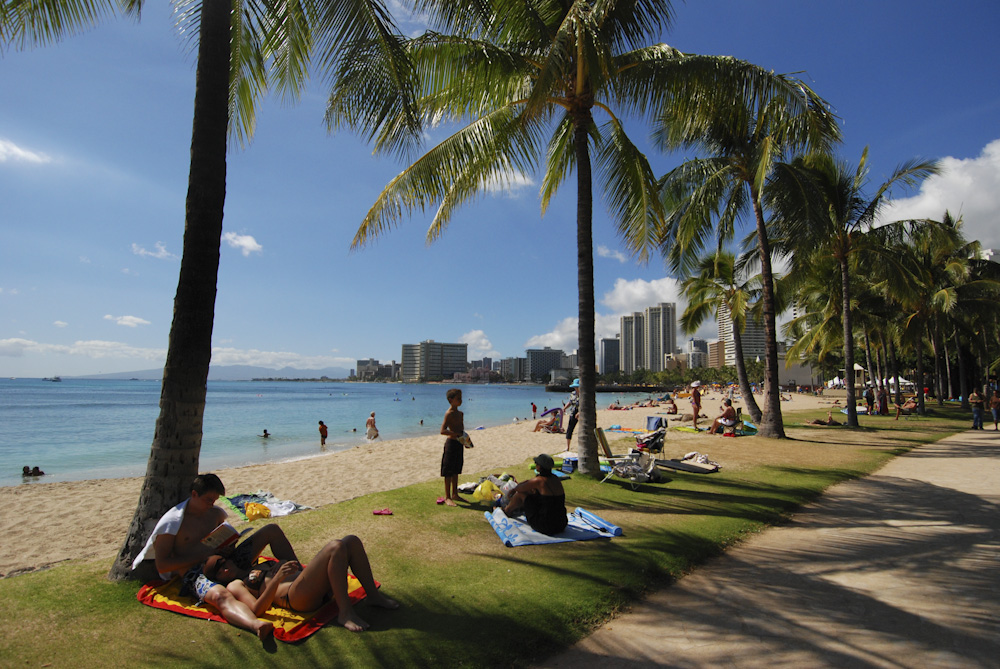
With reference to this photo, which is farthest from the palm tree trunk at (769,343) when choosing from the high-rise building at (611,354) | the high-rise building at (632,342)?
the high-rise building at (611,354)

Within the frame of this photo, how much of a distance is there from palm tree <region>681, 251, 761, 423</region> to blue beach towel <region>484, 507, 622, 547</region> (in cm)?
1277

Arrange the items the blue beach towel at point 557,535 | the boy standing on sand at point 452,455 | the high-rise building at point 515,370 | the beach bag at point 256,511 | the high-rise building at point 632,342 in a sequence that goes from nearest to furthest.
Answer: the blue beach towel at point 557,535 < the boy standing on sand at point 452,455 < the beach bag at point 256,511 < the high-rise building at point 632,342 < the high-rise building at point 515,370

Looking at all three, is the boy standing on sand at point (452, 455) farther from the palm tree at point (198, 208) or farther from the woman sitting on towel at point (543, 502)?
the palm tree at point (198, 208)

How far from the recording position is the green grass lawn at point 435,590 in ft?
9.51

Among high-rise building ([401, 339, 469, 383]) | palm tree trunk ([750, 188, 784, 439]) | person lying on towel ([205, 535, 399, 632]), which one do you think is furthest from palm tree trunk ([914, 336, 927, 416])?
high-rise building ([401, 339, 469, 383])

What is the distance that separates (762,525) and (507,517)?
286 centimetres

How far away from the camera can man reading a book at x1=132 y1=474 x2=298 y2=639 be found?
340cm

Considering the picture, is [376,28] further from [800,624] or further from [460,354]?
[460,354]

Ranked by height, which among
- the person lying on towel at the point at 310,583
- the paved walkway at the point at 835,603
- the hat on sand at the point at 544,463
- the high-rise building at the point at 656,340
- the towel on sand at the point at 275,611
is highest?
the high-rise building at the point at 656,340

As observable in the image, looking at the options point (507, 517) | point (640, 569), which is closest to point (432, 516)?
point (507, 517)

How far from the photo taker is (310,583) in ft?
10.8

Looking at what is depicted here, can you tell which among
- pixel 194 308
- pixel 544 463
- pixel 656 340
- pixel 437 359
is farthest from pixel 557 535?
pixel 437 359

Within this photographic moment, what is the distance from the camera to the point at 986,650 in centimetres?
297

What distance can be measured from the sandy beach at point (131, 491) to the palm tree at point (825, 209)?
5.24 meters
